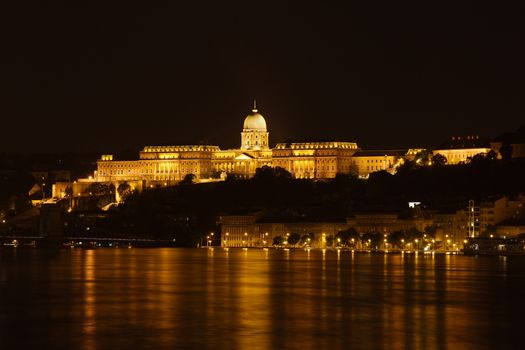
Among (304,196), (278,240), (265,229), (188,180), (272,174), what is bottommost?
(278,240)

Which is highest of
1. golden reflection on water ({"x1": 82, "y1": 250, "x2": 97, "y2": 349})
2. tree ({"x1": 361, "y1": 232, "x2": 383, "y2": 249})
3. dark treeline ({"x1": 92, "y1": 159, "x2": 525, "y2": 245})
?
dark treeline ({"x1": 92, "y1": 159, "x2": 525, "y2": 245})

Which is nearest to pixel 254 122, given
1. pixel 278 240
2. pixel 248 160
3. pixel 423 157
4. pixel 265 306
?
pixel 248 160

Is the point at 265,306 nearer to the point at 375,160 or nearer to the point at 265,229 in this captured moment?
the point at 265,229

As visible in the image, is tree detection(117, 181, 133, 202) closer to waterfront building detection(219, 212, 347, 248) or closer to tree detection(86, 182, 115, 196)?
tree detection(86, 182, 115, 196)

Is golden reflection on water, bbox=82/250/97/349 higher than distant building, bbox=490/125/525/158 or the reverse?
the reverse

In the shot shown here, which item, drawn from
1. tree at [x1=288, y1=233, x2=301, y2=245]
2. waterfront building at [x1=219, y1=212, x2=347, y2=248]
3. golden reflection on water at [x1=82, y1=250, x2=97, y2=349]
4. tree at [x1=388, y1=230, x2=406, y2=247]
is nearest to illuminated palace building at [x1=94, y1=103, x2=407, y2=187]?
waterfront building at [x1=219, y1=212, x2=347, y2=248]

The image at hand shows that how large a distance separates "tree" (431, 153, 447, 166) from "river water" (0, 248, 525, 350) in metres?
42.0

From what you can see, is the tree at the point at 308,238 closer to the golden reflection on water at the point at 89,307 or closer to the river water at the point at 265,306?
the river water at the point at 265,306

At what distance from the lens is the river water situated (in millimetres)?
35688

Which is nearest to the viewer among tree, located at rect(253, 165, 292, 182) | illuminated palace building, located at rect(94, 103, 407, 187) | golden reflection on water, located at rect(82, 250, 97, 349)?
golden reflection on water, located at rect(82, 250, 97, 349)

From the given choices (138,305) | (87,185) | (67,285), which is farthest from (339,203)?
(138,305)

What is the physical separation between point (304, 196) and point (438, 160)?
33.0 feet

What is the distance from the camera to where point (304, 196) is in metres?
110

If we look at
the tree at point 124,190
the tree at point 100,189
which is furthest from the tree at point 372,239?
the tree at point 100,189
